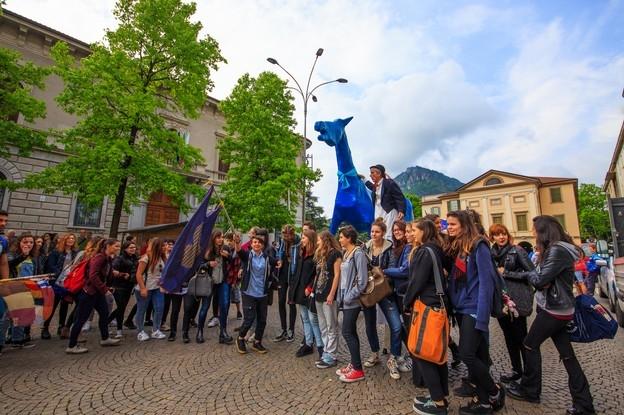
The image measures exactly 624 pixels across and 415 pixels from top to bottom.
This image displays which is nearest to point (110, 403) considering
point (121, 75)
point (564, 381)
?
point (564, 381)

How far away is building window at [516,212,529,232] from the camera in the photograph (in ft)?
135

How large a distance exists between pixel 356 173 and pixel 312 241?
2.64 m

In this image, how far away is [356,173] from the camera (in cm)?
723

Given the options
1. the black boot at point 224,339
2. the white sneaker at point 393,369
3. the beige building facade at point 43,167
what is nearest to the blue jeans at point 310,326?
the white sneaker at point 393,369

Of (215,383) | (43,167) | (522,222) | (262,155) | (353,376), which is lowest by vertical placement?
(215,383)

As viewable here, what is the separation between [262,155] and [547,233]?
1595cm

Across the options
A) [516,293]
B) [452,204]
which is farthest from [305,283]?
[452,204]

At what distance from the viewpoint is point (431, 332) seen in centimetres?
285

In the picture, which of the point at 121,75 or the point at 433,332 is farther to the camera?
the point at 121,75

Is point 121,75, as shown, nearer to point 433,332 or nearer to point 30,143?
point 30,143

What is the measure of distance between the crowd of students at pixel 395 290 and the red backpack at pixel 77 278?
101 mm

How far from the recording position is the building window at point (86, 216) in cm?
1792

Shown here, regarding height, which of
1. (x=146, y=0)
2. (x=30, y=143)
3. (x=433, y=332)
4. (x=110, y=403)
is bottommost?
(x=110, y=403)

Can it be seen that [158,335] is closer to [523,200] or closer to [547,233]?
[547,233]
